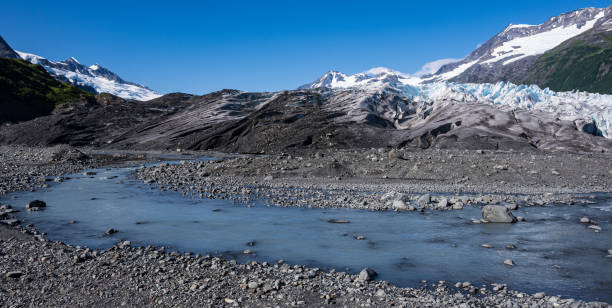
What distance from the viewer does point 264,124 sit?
6731cm

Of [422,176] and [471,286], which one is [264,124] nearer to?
[422,176]

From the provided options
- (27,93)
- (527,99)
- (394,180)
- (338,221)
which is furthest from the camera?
(27,93)

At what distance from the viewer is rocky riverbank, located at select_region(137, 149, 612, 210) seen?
2367cm

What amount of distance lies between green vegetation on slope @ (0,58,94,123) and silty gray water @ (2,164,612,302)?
76.6 metres

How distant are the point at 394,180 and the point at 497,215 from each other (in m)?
13.3

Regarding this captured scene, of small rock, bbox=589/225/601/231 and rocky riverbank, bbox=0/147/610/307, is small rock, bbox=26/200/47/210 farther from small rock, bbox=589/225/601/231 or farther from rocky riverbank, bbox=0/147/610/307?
small rock, bbox=589/225/601/231

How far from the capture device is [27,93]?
9481 centimetres

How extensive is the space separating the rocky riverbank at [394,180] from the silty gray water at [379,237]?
6.64 feet

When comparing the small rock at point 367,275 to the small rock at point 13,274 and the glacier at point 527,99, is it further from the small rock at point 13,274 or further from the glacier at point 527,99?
the glacier at point 527,99

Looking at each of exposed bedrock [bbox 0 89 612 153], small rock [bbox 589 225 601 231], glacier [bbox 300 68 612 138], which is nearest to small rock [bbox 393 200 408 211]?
small rock [bbox 589 225 601 231]

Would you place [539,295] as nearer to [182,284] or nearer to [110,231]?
[182,284]

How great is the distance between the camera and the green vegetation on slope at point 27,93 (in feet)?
284

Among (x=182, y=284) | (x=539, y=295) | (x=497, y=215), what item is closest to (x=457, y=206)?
(x=497, y=215)

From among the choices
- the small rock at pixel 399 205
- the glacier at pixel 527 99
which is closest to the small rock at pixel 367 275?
the small rock at pixel 399 205
